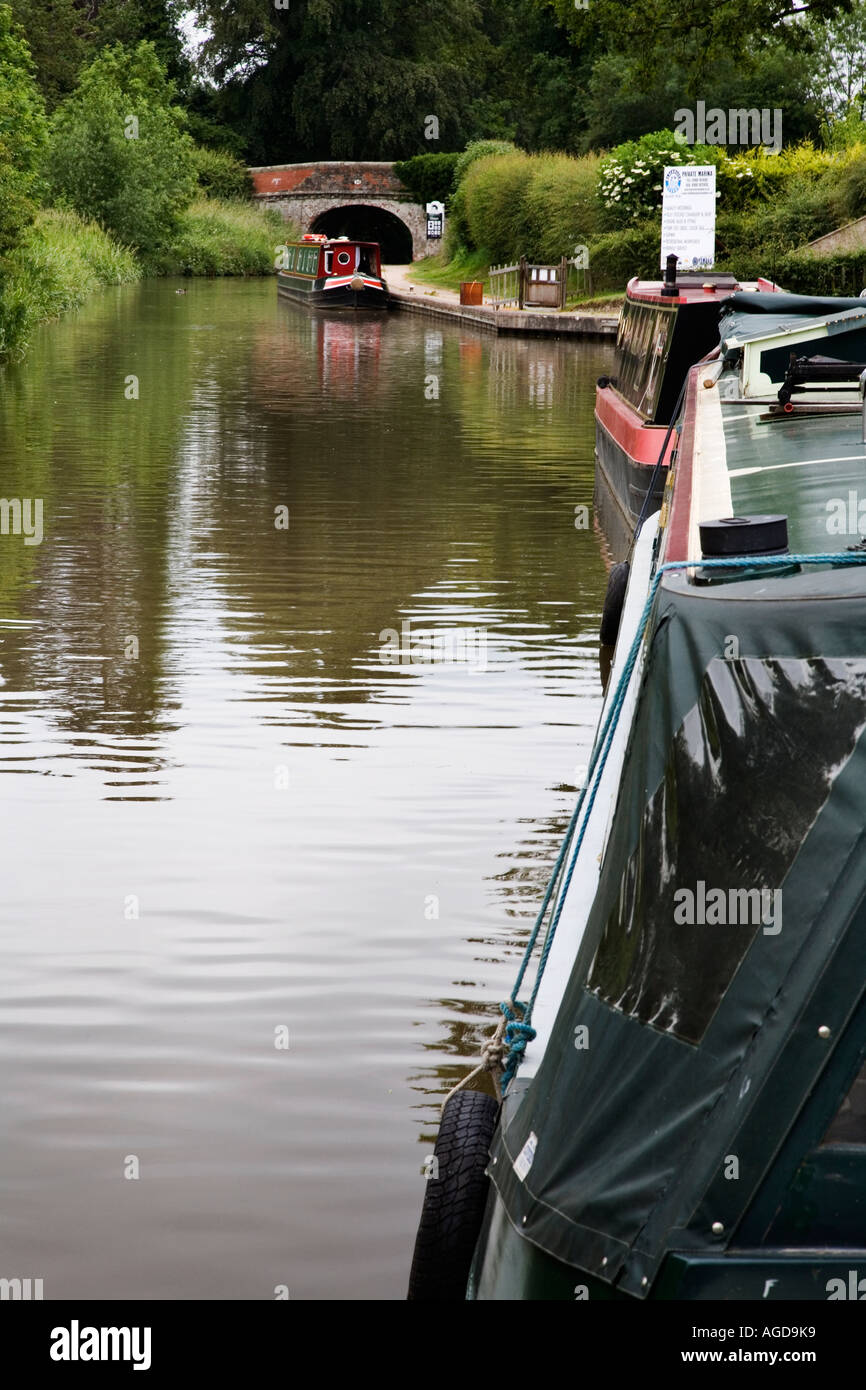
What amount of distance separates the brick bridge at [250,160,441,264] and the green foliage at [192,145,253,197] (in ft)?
1.62

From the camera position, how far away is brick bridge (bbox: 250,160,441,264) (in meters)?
60.6

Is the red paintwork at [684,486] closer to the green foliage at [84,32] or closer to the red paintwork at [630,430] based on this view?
the red paintwork at [630,430]

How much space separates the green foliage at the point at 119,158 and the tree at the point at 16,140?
17828 millimetres

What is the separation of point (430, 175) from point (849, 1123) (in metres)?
58.9

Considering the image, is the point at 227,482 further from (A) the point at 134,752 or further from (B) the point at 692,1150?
(B) the point at 692,1150

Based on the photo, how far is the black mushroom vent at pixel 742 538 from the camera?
2.93 meters

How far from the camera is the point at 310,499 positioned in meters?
13.4

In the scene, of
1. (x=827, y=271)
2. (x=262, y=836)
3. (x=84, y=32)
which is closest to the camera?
(x=262, y=836)

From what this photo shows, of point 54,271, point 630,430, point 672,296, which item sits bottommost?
point 630,430

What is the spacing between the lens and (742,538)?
9.71ft

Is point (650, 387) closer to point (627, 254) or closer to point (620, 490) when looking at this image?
point (620, 490)

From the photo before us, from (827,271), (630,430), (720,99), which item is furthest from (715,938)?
(720,99)

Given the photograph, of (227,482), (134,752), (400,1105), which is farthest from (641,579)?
(227,482)

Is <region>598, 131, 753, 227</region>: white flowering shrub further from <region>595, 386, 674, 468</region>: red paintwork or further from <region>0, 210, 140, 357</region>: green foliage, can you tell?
<region>595, 386, 674, 468</region>: red paintwork
